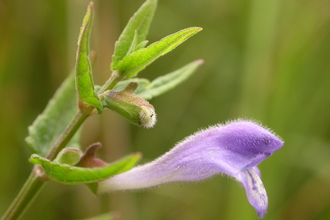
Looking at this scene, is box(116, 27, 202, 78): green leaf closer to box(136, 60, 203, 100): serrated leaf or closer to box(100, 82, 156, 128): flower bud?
box(100, 82, 156, 128): flower bud

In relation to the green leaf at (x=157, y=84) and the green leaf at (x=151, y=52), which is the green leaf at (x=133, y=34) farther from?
the green leaf at (x=157, y=84)

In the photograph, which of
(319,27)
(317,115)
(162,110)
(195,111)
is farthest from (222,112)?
(319,27)

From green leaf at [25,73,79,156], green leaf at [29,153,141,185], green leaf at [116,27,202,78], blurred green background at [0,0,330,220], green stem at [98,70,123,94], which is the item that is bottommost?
blurred green background at [0,0,330,220]

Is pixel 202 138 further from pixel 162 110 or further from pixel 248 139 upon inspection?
pixel 162 110

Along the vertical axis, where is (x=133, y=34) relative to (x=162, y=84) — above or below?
above

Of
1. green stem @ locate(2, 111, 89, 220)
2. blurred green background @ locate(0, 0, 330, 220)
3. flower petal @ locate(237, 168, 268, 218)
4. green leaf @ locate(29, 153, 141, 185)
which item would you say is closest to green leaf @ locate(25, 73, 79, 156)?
green stem @ locate(2, 111, 89, 220)

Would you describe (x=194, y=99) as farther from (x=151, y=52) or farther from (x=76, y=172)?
(x=76, y=172)

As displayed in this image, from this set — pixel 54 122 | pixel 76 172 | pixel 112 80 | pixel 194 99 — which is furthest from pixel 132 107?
pixel 194 99

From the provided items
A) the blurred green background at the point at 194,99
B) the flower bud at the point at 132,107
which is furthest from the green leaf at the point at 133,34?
the blurred green background at the point at 194,99
